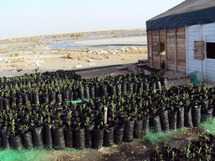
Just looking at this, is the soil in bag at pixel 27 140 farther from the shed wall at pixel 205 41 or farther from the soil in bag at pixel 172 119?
the shed wall at pixel 205 41

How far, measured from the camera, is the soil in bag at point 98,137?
522cm

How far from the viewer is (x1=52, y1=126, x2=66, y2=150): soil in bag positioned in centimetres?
529

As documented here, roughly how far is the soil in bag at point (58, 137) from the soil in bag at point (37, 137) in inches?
11.9

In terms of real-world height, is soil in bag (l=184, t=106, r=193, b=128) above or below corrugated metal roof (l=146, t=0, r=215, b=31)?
below

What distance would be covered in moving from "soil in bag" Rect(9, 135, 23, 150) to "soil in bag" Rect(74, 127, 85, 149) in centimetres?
127

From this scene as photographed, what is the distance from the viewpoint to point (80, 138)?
5.26 meters

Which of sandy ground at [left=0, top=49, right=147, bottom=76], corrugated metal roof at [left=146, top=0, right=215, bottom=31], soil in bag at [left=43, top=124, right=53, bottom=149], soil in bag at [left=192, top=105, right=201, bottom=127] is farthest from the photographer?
sandy ground at [left=0, top=49, right=147, bottom=76]

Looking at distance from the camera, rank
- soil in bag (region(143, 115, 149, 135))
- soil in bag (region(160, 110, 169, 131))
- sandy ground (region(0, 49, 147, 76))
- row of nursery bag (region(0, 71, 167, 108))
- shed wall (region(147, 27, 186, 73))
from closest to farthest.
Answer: soil in bag (region(143, 115, 149, 135)) → soil in bag (region(160, 110, 169, 131)) → row of nursery bag (region(0, 71, 167, 108)) → shed wall (region(147, 27, 186, 73)) → sandy ground (region(0, 49, 147, 76))

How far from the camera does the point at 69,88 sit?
902 cm

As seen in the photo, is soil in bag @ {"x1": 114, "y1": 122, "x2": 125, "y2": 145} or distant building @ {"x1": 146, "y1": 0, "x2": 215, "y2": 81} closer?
soil in bag @ {"x1": 114, "y1": 122, "x2": 125, "y2": 145}

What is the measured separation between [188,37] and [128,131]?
7.78 m

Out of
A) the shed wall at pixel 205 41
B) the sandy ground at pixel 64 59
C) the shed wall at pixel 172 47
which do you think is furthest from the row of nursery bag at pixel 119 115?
the sandy ground at pixel 64 59

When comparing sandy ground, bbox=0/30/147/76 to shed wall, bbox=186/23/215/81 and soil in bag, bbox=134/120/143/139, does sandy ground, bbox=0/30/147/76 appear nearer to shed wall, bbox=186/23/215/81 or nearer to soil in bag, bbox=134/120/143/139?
shed wall, bbox=186/23/215/81

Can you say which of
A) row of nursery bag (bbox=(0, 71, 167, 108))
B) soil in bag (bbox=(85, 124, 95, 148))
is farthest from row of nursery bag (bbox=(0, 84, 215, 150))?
row of nursery bag (bbox=(0, 71, 167, 108))
